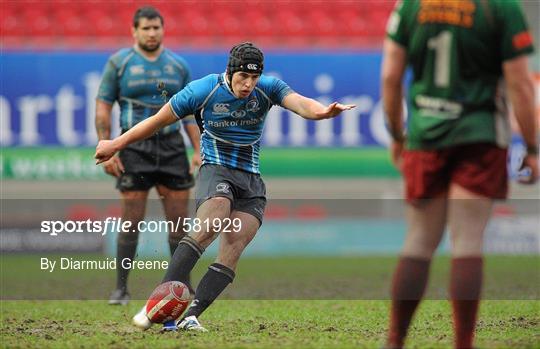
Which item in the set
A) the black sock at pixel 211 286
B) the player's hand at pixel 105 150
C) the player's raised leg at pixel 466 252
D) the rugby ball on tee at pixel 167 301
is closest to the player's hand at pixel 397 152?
the player's raised leg at pixel 466 252

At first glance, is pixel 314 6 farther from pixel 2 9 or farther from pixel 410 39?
pixel 410 39

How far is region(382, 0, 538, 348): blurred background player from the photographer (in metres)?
5.23

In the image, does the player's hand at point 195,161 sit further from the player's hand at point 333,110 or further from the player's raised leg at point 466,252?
the player's raised leg at point 466,252

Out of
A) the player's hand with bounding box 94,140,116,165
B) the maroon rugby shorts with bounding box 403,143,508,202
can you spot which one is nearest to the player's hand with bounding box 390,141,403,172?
the maroon rugby shorts with bounding box 403,143,508,202

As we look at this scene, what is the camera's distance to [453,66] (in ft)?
17.4

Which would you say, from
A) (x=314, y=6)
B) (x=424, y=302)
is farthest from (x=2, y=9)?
(x=424, y=302)

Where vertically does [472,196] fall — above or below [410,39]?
below

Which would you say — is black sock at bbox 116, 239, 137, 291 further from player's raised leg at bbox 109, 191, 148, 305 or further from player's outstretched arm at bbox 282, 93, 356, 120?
player's outstretched arm at bbox 282, 93, 356, 120

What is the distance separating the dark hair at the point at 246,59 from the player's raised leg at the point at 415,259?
6.47 feet

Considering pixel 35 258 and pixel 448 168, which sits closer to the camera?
pixel 448 168

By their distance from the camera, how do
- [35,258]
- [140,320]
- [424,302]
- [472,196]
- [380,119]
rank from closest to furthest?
1. [472,196]
2. [140,320]
3. [424,302]
4. [35,258]
5. [380,119]

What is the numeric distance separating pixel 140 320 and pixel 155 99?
10.4 ft

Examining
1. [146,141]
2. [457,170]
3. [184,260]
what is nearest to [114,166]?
[146,141]

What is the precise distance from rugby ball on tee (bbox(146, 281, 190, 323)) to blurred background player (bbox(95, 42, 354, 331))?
0.10 m
